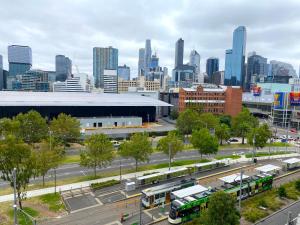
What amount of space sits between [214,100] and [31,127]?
A: 102919 mm

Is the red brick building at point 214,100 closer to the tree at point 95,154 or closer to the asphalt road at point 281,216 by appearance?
the tree at point 95,154

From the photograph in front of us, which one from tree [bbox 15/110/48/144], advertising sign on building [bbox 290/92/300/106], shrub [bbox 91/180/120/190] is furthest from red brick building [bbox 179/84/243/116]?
shrub [bbox 91/180/120/190]

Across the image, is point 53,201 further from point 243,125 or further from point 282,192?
point 243,125

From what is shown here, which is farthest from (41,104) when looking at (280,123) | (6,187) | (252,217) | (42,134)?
(280,123)

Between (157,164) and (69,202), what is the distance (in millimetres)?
24461

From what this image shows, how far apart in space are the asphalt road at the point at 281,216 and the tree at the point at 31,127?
5990 centimetres

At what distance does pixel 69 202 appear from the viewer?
38344 millimetres

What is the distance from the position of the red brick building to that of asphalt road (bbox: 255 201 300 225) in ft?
324

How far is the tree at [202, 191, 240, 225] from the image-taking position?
1051 inches

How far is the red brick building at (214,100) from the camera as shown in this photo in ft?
456

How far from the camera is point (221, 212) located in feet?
88.0

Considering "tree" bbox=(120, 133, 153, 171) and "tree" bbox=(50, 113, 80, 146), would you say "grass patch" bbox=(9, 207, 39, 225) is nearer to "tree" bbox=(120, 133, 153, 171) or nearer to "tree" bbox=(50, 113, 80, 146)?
"tree" bbox=(120, 133, 153, 171)

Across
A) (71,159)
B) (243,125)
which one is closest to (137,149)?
(71,159)

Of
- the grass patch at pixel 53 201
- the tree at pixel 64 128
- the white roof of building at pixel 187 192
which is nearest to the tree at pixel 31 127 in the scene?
the tree at pixel 64 128
